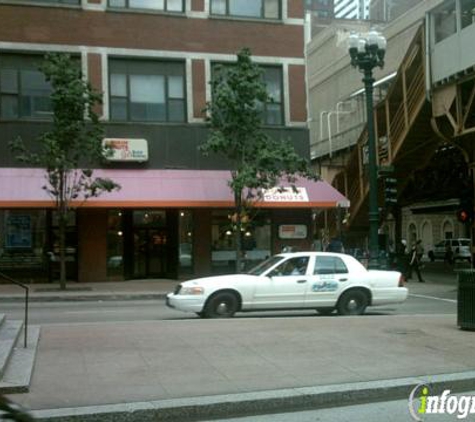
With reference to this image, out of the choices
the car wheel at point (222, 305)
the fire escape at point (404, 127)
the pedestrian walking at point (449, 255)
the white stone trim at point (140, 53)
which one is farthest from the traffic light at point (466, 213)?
the pedestrian walking at point (449, 255)

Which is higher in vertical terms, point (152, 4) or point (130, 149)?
point (152, 4)

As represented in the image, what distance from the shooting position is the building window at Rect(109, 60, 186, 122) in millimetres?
26828

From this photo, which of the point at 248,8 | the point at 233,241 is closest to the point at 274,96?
the point at 248,8

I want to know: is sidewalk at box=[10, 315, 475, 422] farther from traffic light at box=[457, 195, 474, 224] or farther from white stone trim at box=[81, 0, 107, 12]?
white stone trim at box=[81, 0, 107, 12]

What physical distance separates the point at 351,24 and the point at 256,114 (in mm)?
40808

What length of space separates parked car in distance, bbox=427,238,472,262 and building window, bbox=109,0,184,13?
27671 millimetres

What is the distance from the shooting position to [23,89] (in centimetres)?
2594

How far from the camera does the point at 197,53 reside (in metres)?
27.4

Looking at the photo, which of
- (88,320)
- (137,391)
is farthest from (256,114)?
(137,391)

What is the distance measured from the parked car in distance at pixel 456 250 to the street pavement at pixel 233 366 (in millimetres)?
38164

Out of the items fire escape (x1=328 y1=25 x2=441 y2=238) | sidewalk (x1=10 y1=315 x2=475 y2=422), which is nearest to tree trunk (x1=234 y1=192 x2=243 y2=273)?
Result: fire escape (x1=328 y1=25 x2=441 y2=238)

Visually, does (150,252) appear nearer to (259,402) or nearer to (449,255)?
(259,402)

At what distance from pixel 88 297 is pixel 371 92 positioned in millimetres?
9886

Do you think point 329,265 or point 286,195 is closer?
point 329,265
